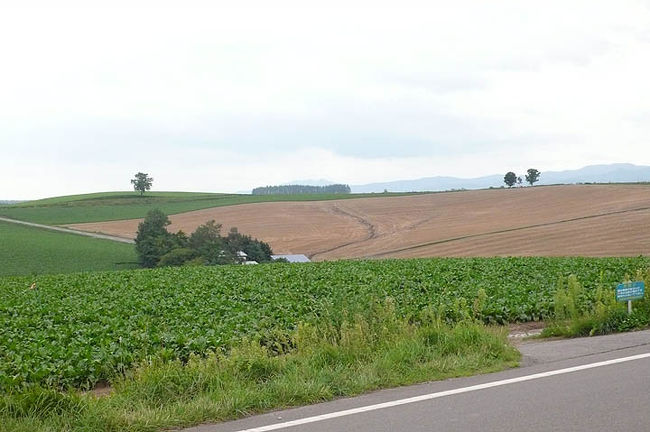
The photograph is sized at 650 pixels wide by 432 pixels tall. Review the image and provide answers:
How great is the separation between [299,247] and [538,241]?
21.3m

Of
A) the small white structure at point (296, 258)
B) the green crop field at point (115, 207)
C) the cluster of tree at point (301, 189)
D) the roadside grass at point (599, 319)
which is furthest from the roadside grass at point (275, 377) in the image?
the cluster of tree at point (301, 189)

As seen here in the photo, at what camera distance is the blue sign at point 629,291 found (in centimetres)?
956

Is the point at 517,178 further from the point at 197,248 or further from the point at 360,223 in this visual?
the point at 197,248

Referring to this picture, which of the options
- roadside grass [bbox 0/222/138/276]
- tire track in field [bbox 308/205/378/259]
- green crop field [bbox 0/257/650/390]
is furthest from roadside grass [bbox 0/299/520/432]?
tire track in field [bbox 308/205/378/259]

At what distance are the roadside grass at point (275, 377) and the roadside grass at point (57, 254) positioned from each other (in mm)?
46512

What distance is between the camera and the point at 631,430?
4.99 metres

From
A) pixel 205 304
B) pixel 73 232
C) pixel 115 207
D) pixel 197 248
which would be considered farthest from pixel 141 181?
pixel 205 304

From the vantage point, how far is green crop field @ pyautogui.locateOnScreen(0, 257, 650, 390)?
9195 millimetres

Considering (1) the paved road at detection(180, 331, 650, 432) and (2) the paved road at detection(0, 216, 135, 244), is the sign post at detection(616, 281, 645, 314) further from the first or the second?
(2) the paved road at detection(0, 216, 135, 244)

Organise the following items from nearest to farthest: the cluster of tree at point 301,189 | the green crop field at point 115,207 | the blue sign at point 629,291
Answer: the blue sign at point 629,291 → the green crop field at point 115,207 → the cluster of tree at point 301,189

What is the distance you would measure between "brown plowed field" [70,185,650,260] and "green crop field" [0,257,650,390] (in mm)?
26675

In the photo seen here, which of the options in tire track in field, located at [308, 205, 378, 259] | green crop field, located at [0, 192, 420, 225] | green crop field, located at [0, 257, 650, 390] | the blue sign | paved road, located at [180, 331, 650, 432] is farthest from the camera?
green crop field, located at [0, 192, 420, 225]

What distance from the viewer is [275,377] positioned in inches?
265

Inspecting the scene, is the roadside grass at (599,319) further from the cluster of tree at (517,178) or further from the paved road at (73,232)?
the cluster of tree at (517,178)
